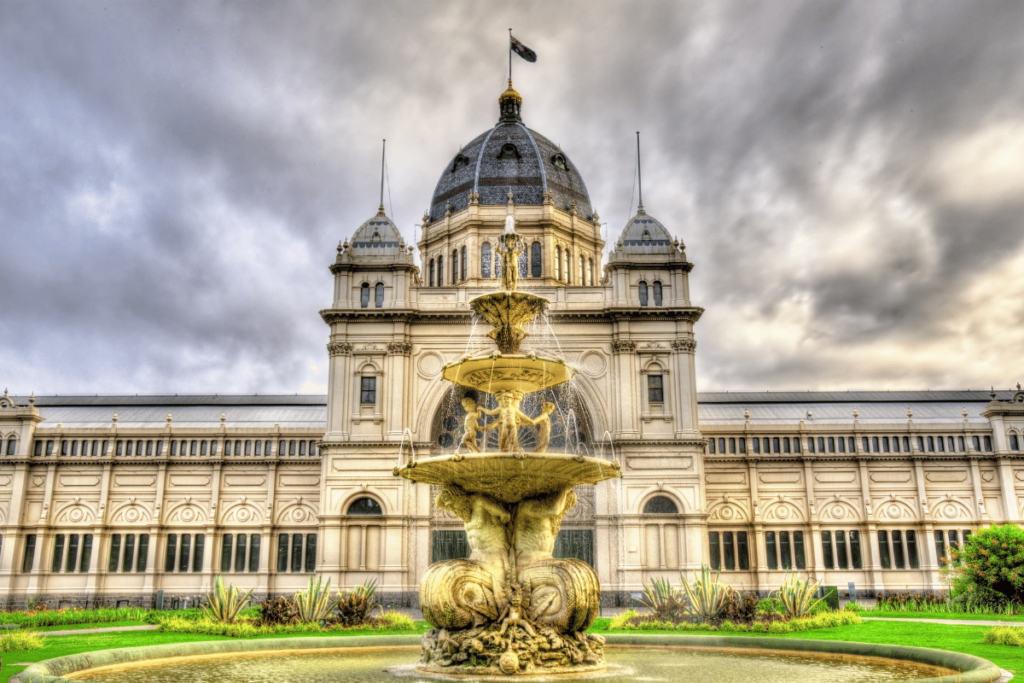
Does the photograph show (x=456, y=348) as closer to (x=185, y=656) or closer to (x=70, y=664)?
(x=185, y=656)

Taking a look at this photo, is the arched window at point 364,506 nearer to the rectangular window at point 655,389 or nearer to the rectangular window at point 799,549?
the rectangular window at point 655,389

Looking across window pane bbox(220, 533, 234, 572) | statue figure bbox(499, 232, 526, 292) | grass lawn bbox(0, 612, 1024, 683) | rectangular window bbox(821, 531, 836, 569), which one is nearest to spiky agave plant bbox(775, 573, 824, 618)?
grass lawn bbox(0, 612, 1024, 683)

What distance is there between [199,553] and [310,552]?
6395 millimetres

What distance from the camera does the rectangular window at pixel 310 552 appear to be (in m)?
46.9

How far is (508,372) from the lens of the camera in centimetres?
1747

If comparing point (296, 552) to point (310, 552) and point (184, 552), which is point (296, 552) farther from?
point (184, 552)

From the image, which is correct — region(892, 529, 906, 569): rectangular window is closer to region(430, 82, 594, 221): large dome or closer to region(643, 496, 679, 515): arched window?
region(643, 496, 679, 515): arched window

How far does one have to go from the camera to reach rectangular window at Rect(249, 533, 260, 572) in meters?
47.5

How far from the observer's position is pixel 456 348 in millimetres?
44688

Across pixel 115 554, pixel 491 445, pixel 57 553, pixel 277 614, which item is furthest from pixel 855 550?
pixel 57 553

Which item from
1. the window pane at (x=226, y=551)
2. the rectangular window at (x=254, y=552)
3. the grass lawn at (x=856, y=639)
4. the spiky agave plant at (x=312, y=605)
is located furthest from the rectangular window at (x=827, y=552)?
the window pane at (x=226, y=551)

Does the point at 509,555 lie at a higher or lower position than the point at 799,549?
lower

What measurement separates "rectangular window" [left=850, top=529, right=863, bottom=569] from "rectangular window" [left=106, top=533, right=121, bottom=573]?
41.3m

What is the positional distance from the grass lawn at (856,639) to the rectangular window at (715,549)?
20.6 m
